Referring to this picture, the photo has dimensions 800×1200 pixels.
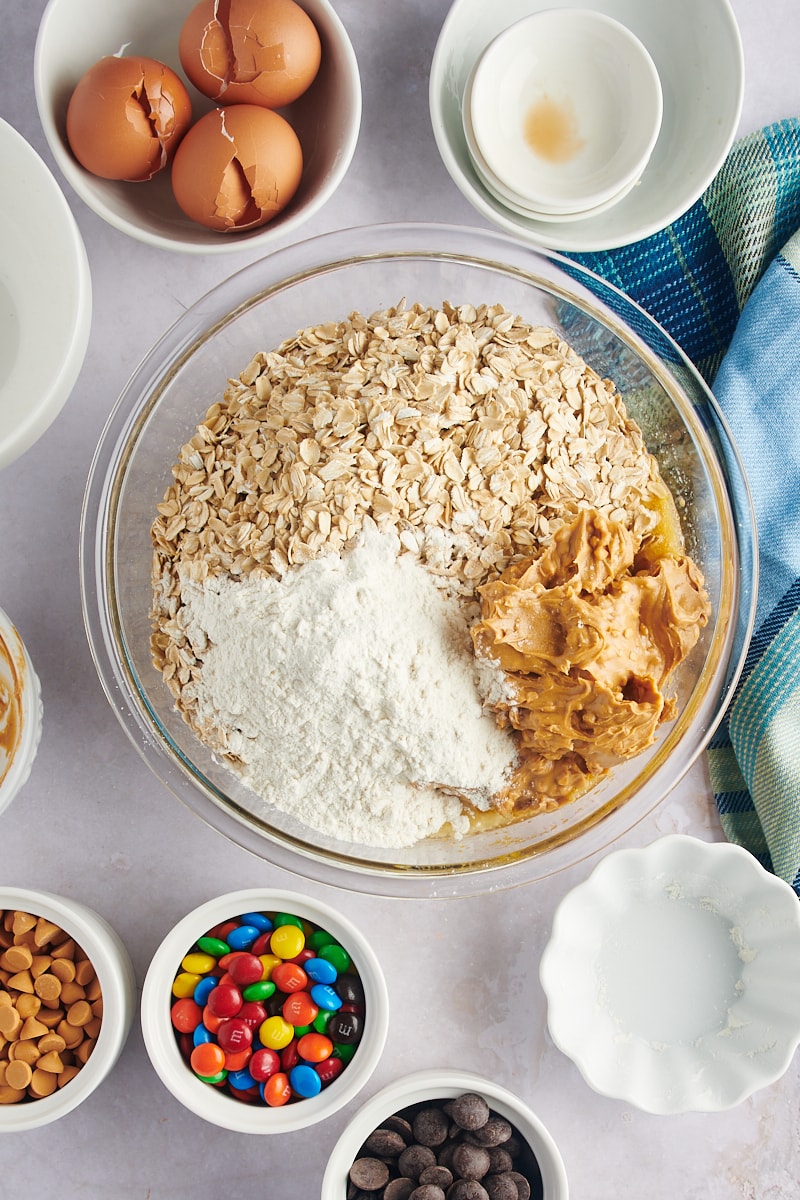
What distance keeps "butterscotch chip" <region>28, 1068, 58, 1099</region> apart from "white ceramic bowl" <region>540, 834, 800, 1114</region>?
0.71 m

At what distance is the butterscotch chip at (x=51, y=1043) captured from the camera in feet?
4.37

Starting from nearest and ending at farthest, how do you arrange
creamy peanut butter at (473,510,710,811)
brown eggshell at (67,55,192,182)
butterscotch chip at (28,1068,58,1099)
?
1. creamy peanut butter at (473,510,710,811)
2. brown eggshell at (67,55,192,182)
3. butterscotch chip at (28,1068,58,1099)

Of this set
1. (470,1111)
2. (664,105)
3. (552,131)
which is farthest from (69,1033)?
(664,105)

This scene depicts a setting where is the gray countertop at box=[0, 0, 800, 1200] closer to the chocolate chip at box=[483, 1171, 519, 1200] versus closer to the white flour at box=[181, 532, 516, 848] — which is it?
the chocolate chip at box=[483, 1171, 519, 1200]

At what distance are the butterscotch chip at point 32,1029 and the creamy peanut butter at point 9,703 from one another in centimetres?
35

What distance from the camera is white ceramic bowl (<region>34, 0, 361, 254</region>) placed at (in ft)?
4.19

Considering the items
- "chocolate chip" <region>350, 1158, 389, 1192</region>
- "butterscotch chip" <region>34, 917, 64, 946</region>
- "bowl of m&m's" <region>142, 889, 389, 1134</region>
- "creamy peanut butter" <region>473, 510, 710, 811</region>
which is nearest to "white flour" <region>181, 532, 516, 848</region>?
"creamy peanut butter" <region>473, 510, 710, 811</region>

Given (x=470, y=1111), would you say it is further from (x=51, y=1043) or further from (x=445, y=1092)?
(x=51, y=1043)

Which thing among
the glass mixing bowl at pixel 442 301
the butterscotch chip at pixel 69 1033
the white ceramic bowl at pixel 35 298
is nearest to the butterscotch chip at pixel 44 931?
the butterscotch chip at pixel 69 1033

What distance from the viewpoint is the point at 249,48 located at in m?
1.24

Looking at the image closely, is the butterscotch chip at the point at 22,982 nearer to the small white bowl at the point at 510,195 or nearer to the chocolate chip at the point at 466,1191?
the chocolate chip at the point at 466,1191

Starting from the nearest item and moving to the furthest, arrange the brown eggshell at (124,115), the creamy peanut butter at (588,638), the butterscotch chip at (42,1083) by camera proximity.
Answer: the creamy peanut butter at (588,638) → the brown eggshell at (124,115) → the butterscotch chip at (42,1083)

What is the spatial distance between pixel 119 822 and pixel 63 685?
22cm

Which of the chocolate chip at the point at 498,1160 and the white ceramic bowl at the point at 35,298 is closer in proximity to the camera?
the white ceramic bowl at the point at 35,298
